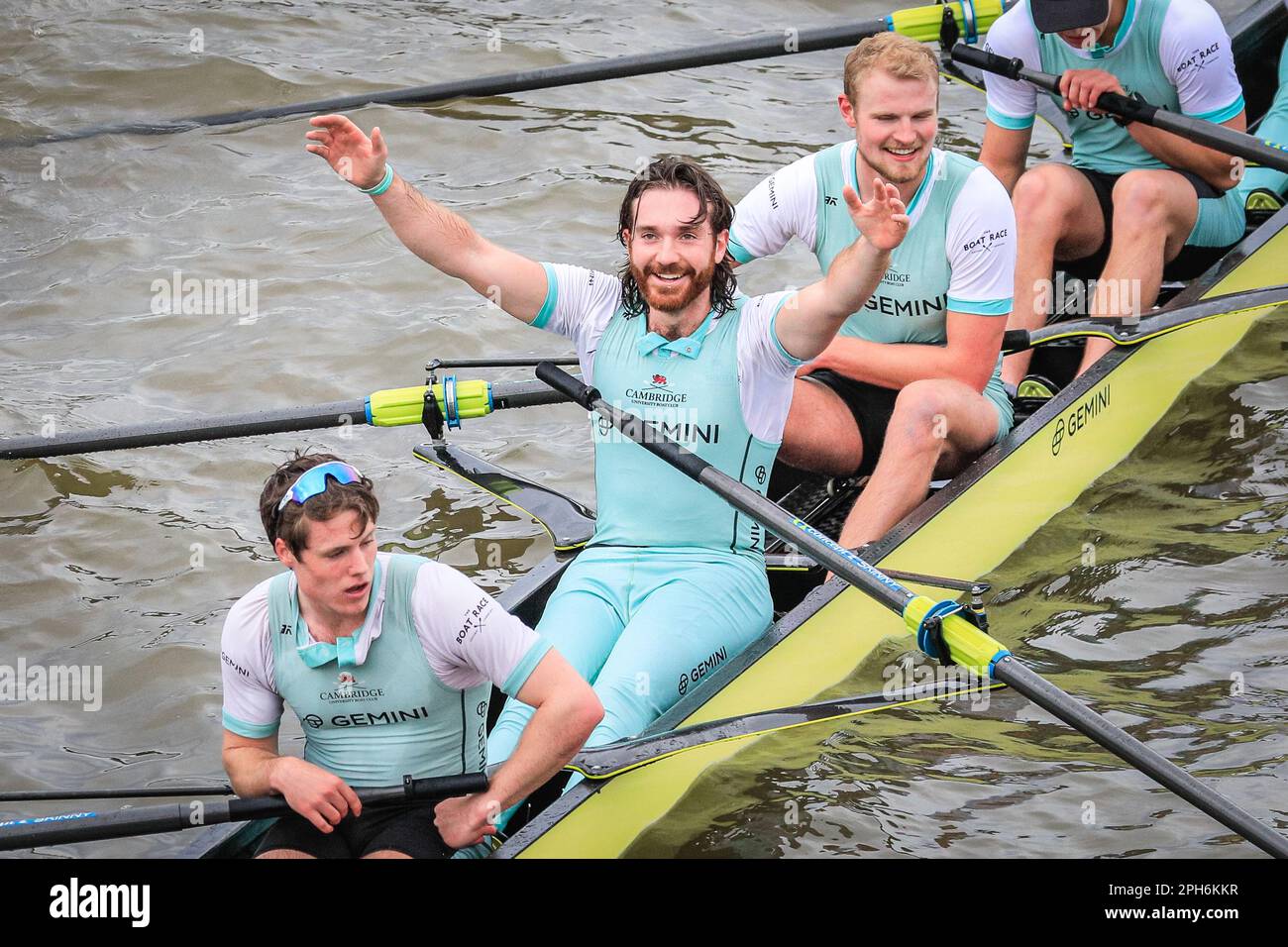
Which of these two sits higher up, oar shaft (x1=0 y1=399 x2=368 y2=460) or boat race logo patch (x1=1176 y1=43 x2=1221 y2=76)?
boat race logo patch (x1=1176 y1=43 x2=1221 y2=76)

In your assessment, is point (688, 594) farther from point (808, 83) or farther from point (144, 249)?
point (808, 83)

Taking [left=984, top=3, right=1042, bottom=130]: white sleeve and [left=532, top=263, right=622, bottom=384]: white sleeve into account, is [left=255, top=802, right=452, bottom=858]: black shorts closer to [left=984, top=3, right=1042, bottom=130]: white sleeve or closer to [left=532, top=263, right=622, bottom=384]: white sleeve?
[left=532, top=263, right=622, bottom=384]: white sleeve

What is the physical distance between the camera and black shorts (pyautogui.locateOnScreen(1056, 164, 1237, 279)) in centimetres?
576

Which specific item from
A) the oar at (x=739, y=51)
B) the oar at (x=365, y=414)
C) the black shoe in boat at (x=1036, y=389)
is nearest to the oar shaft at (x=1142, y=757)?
the oar at (x=365, y=414)

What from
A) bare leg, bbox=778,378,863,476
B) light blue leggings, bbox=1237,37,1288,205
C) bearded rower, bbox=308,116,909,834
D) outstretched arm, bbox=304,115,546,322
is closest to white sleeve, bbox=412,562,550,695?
bearded rower, bbox=308,116,909,834

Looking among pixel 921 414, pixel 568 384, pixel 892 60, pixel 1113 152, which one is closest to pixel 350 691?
pixel 568 384

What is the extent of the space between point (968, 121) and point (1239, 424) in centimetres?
361

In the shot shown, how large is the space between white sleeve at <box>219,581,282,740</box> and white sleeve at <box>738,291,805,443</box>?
1.33 metres

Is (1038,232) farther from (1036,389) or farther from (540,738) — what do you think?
(540,738)

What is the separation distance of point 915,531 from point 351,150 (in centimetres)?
189

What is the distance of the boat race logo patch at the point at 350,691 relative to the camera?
3.38m

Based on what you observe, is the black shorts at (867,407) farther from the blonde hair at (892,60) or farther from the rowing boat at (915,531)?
the blonde hair at (892,60)

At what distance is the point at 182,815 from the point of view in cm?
323

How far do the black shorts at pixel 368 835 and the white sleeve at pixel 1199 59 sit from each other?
3817 millimetres
